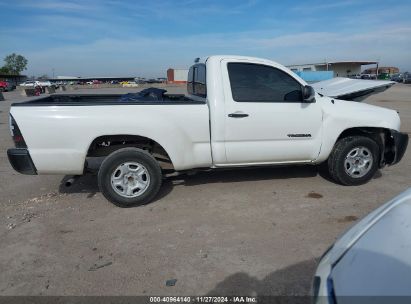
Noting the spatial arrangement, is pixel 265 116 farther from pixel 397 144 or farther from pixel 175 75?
pixel 175 75

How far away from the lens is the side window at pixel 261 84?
15.5 ft

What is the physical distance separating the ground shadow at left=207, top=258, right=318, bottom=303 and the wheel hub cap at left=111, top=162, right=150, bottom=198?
77.1 inches

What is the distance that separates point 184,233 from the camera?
3918 millimetres

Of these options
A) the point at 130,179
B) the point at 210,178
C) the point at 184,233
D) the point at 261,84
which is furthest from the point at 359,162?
the point at 130,179

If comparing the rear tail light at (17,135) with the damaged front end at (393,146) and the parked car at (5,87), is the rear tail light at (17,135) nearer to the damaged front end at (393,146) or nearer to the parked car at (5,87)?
the damaged front end at (393,146)

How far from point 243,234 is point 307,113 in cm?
202

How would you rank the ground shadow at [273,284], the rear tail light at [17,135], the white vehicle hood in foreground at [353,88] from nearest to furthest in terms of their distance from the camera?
the ground shadow at [273,284]
the rear tail light at [17,135]
the white vehicle hood in foreground at [353,88]

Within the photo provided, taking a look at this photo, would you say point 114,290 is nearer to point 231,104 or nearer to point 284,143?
point 231,104

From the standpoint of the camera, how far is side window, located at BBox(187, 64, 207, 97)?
498 cm

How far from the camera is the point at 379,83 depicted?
580cm

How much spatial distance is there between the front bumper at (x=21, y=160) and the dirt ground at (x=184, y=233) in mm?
618

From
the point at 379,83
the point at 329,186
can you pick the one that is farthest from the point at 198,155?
the point at 379,83

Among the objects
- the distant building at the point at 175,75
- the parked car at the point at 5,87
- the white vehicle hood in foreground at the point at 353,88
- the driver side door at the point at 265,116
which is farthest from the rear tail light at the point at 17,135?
the distant building at the point at 175,75

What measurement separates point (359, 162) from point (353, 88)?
1.48 metres
